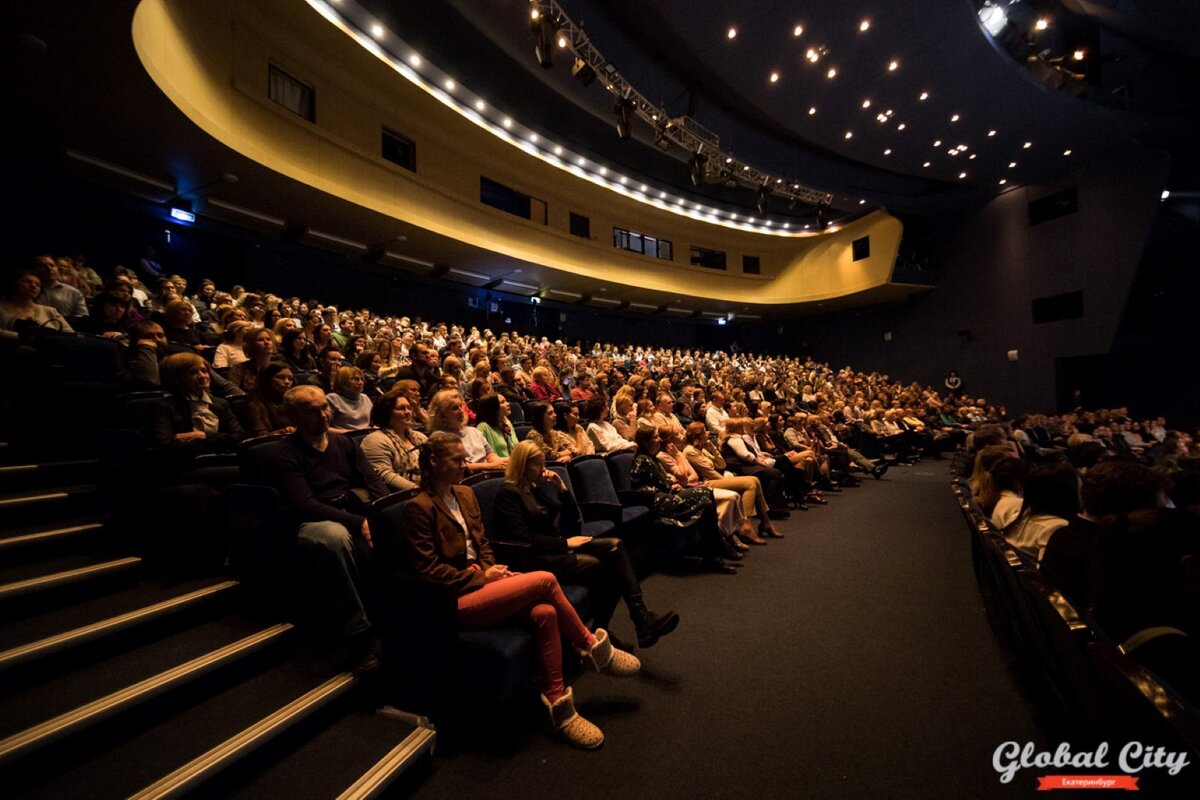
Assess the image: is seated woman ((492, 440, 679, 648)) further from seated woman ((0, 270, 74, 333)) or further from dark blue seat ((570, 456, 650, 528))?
seated woman ((0, 270, 74, 333))

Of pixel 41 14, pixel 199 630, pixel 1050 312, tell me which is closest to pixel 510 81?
pixel 41 14

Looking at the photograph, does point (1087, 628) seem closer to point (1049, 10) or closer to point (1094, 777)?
point (1094, 777)

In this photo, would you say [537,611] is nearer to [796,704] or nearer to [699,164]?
[796,704]

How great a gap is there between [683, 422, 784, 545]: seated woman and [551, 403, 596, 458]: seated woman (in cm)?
90

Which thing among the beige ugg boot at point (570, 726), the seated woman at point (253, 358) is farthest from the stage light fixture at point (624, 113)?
the beige ugg boot at point (570, 726)

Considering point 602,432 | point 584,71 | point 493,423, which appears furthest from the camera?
point 584,71

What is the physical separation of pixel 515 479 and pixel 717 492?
1.99m

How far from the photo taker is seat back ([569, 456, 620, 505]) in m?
3.15

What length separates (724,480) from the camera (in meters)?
4.21

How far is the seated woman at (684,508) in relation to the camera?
333 cm

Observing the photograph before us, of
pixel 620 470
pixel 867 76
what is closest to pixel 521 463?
pixel 620 470

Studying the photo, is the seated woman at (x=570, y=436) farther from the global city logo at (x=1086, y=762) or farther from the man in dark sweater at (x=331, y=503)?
the global city logo at (x=1086, y=762)

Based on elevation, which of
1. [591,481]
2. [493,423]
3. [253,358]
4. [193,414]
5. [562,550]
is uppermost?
[253,358]

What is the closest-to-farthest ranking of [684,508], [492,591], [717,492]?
[492,591], [684,508], [717,492]
